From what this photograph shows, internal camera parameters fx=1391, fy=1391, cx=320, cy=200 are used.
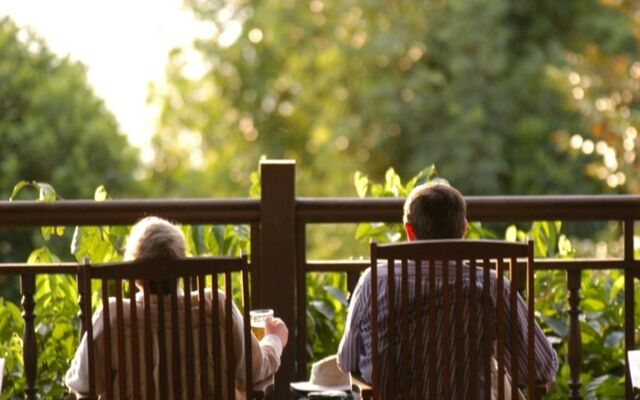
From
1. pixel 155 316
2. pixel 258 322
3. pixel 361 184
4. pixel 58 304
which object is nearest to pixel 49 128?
pixel 58 304

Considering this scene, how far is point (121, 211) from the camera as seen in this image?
4496 mm

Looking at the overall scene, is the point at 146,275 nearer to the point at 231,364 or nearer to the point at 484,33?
→ the point at 231,364

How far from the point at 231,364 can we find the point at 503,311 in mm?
699

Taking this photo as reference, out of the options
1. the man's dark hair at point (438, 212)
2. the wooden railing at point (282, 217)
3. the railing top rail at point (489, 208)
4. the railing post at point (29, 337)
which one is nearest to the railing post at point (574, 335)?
the wooden railing at point (282, 217)

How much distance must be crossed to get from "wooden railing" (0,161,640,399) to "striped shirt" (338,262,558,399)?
0.89 m

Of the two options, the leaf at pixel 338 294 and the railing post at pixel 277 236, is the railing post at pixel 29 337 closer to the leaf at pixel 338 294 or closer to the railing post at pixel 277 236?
the railing post at pixel 277 236

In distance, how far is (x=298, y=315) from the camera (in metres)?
4.62

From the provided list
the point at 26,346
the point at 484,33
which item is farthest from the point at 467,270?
the point at 484,33

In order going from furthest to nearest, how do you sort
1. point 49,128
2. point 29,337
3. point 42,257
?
point 49,128 < point 42,257 < point 29,337

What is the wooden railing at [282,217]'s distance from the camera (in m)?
4.48

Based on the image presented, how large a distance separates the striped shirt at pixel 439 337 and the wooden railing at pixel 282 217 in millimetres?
888

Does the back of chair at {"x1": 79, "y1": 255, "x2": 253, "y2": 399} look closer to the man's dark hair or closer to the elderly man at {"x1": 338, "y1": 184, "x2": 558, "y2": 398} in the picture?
the elderly man at {"x1": 338, "y1": 184, "x2": 558, "y2": 398}

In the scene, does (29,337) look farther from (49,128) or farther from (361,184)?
(49,128)

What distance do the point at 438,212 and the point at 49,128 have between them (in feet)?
27.8
